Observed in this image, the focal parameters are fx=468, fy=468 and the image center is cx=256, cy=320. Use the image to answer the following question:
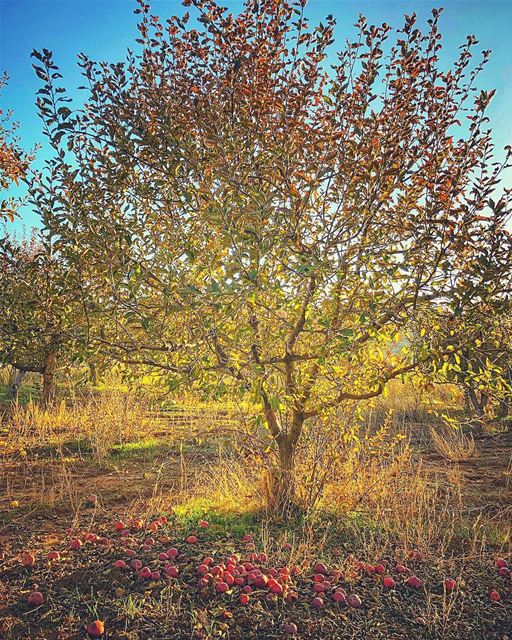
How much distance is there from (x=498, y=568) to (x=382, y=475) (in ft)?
3.97

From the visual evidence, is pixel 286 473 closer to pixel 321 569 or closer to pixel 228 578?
pixel 321 569

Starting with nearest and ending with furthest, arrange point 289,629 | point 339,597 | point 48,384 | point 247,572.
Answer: point 289,629
point 339,597
point 247,572
point 48,384

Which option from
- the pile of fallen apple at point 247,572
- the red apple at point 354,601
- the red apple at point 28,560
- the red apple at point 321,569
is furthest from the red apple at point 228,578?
the red apple at point 28,560

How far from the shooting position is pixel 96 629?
216 centimetres

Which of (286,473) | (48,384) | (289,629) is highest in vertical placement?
(48,384)

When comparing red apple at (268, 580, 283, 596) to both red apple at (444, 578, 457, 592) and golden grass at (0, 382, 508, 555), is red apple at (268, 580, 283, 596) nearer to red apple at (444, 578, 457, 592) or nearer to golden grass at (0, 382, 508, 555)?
golden grass at (0, 382, 508, 555)

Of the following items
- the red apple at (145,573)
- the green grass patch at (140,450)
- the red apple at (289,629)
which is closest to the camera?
the red apple at (289,629)

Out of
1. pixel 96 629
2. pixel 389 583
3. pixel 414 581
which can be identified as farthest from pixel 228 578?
pixel 414 581

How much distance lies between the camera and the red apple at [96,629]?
2.16 metres

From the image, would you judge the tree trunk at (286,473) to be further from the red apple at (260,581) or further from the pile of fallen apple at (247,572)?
the red apple at (260,581)

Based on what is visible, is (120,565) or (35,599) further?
(120,565)

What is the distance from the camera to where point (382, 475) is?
13.8ft

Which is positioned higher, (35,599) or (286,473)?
(286,473)

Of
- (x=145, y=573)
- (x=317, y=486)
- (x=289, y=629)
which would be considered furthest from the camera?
(x=317, y=486)
